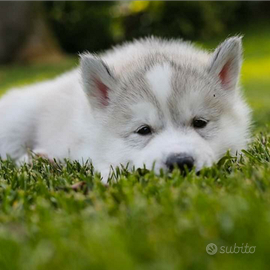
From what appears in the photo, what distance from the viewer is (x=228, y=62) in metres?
3.70

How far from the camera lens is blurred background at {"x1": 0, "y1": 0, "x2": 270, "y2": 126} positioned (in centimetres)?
1617

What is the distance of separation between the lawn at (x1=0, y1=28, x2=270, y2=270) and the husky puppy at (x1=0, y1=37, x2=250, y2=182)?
0.28 meters

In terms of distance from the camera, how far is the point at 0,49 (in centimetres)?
1709

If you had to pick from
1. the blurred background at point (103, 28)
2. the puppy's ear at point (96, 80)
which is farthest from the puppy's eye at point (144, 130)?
the blurred background at point (103, 28)

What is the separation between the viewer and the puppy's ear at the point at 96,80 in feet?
11.7

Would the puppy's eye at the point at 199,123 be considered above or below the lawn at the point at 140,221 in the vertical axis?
above

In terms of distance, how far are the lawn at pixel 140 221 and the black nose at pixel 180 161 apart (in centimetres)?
16

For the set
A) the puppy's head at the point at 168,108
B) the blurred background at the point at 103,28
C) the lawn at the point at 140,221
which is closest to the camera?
the lawn at the point at 140,221

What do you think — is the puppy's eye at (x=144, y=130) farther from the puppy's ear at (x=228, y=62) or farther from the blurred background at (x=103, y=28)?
the blurred background at (x=103, y=28)

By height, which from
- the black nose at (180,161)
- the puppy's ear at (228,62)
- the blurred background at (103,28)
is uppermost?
the blurred background at (103,28)

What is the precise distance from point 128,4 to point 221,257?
2209cm

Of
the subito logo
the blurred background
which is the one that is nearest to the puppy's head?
the subito logo

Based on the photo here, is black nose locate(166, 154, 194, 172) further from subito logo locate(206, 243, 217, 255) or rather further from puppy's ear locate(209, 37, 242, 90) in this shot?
subito logo locate(206, 243, 217, 255)

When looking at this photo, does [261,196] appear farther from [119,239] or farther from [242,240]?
[119,239]
